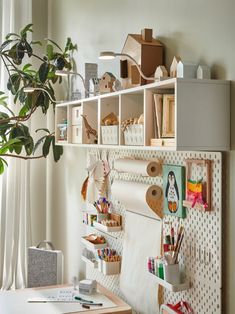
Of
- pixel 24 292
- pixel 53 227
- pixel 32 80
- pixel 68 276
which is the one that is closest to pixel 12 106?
pixel 32 80

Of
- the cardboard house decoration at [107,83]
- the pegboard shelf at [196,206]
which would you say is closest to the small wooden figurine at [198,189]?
the pegboard shelf at [196,206]

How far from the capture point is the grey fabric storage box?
2.98 metres

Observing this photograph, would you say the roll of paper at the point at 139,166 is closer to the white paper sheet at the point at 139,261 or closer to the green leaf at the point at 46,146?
the white paper sheet at the point at 139,261

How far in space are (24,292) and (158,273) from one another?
1.00 meters

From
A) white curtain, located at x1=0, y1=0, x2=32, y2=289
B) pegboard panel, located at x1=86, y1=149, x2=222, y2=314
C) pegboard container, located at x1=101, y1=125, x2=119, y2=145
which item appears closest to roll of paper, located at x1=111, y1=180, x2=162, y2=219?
pegboard panel, located at x1=86, y1=149, x2=222, y2=314

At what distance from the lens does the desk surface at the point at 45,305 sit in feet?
7.52

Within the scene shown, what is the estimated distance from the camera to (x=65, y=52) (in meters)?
3.25

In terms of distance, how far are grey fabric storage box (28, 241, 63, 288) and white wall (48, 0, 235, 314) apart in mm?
235

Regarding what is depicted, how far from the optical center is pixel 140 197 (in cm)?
216

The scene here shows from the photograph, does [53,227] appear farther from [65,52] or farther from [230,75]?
[230,75]

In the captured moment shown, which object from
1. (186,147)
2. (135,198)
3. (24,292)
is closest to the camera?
(186,147)

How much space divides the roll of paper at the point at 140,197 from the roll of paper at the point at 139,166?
2.4 inches

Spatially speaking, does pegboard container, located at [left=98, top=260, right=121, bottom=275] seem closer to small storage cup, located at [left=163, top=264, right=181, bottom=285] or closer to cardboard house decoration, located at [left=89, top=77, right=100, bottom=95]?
small storage cup, located at [left=163, top=264, right=181, bottom=285]

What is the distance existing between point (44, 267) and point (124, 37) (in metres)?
1.54
